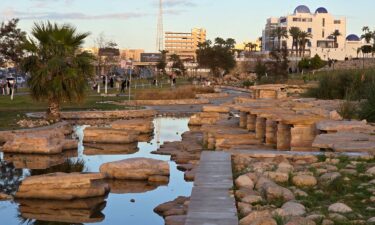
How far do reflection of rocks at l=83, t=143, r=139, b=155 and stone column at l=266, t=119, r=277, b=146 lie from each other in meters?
4.56

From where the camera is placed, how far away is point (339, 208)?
642 cm

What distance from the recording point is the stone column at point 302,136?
1200cm

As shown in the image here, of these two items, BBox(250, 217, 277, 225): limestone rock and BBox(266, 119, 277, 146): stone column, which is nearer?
BBox(250, 217, 277, 225): limestone rock

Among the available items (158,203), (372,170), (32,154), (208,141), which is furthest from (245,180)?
(32,154)

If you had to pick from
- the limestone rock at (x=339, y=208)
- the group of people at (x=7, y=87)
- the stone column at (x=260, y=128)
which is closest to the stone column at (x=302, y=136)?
the stone column at (x=260, y=128)

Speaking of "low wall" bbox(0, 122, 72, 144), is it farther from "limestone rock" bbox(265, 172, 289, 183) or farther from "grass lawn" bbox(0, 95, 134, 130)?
"limestone rock" bbox(265, 172, 289, 183)

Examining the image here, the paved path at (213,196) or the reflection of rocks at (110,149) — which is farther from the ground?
the paved path at (213,196)

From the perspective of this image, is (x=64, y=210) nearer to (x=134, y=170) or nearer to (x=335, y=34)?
(x=134, y=170)

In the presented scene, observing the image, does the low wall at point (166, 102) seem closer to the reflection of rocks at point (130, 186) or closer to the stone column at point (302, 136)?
the reflection of rocks at point (130, 186)

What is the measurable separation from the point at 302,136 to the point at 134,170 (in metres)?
3.36

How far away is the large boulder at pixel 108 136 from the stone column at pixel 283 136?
6840mm

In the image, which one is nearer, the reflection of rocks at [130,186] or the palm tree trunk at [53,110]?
the reflection of rocks at [130,186]

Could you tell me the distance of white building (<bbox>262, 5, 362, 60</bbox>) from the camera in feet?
421

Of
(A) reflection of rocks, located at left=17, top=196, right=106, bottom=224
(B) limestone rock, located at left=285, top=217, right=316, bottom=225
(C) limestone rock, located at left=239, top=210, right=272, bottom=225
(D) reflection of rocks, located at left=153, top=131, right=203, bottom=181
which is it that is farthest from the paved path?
(D) reflection of rocks, located at left=153, top=131, right=203, bottom=181
